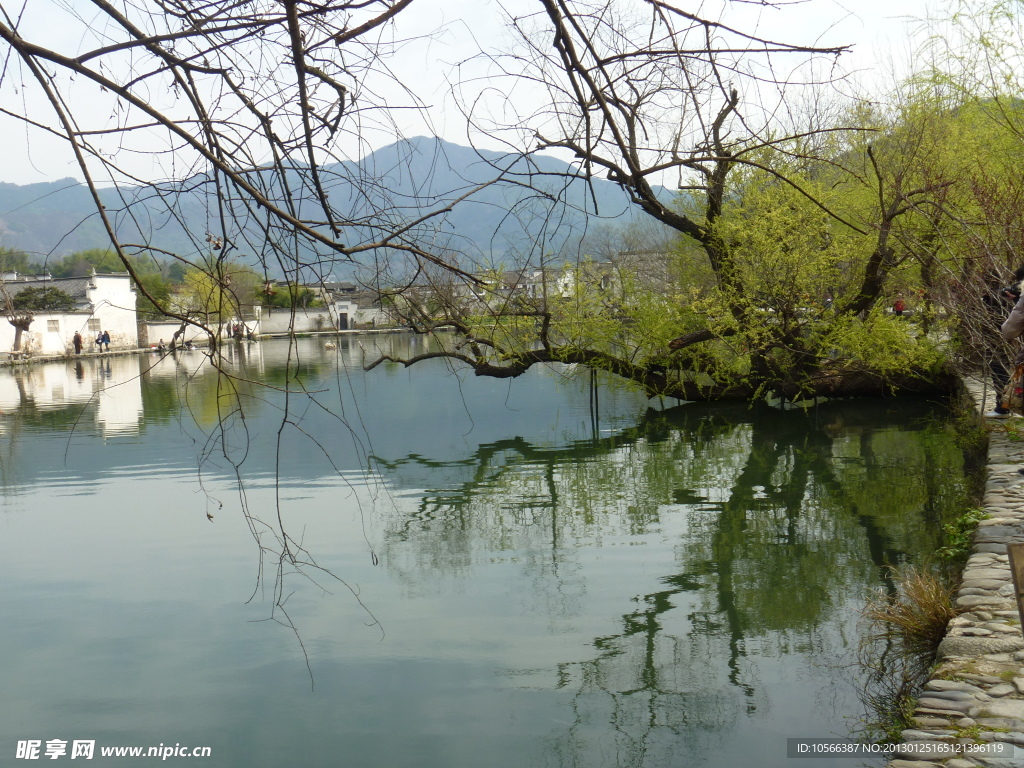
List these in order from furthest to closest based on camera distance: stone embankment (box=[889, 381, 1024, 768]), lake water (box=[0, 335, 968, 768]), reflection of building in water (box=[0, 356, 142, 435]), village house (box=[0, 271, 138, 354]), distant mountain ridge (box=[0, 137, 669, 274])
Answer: village house (box=[0, 271, 138, 354])
reflection of building in water (box=[0, 356, 142, 435])
lake water (box=[0, 335, 968, 768])
stone embankment (box=[889, 381, 1024, 768])
distant mountain ridge (box=[0, 137, 669, 274])

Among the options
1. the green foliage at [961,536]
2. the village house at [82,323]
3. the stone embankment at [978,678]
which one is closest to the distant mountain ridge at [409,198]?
the stone embankment at [978,678]

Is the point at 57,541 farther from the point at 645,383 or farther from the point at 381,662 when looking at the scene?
the point at 645,383

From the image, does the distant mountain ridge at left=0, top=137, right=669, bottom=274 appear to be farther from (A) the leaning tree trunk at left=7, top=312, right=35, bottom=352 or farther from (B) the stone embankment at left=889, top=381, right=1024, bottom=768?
(B) the stone embankment at left=889, top=381, right=1024, bottom=768

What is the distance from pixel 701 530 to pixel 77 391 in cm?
2288

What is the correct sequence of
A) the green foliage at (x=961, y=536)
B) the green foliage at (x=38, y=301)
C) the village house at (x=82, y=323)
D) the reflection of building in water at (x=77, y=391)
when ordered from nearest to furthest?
the green foliage at (x=38, y=301) → the green foliage at (x=961, y=536) → the reflection of building in water at (x=77, y=391) → the village house at (x=82, y=323)

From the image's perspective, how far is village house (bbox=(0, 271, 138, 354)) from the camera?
3978 cm

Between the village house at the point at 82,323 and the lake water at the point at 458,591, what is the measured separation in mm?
27207

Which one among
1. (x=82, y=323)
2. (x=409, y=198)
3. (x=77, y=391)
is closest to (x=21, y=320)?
(x=409, y=198)

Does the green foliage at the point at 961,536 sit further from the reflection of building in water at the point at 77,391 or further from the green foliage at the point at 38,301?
the reflection of building in water at the point at 77,391

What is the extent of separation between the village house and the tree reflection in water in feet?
99.9

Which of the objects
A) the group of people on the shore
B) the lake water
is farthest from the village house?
the lake water

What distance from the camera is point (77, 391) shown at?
26984 millimetres

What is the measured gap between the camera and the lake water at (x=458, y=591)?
5328 millimetres

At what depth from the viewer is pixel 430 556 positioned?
9.29 m
